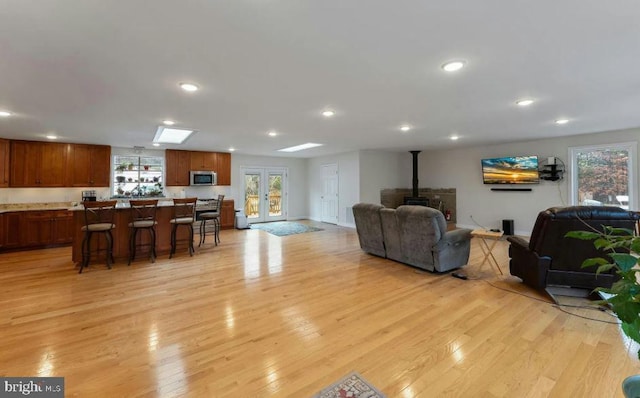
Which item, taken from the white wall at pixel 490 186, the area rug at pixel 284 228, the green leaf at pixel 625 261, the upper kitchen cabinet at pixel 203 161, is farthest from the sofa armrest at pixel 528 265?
the upper kitchen cabinet at pixel 203 161

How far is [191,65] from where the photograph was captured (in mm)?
2535

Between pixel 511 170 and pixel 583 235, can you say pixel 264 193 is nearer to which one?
pixel 511 170

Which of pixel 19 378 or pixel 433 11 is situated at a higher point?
pixel 433 11

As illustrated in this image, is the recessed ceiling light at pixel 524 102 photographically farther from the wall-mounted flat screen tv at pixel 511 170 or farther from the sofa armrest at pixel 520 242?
the wall-mounted flat screen tv at pixel 511 170

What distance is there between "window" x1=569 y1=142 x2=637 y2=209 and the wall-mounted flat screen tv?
71cm

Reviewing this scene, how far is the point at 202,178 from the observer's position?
816 centimetres

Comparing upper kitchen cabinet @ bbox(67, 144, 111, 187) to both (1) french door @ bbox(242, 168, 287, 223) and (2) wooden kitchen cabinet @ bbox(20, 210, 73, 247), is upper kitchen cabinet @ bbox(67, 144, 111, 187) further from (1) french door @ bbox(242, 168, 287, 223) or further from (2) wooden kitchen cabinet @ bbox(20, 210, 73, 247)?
(1) french door @ bbox(242, 168, 287, 223)

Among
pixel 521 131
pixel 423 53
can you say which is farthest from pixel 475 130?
pixel 423 53

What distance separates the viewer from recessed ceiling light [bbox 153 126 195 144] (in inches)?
219

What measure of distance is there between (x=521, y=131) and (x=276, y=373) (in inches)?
242

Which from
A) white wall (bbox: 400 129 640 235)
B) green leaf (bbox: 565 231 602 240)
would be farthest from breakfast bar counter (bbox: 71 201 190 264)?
white wall (bbox: 400 129 640 235)

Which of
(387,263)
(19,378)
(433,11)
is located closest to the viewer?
(433,11)

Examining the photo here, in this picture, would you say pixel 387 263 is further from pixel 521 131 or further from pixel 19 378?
pixel 19 378

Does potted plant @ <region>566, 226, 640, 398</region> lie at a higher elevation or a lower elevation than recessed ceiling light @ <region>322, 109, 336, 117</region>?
lower
